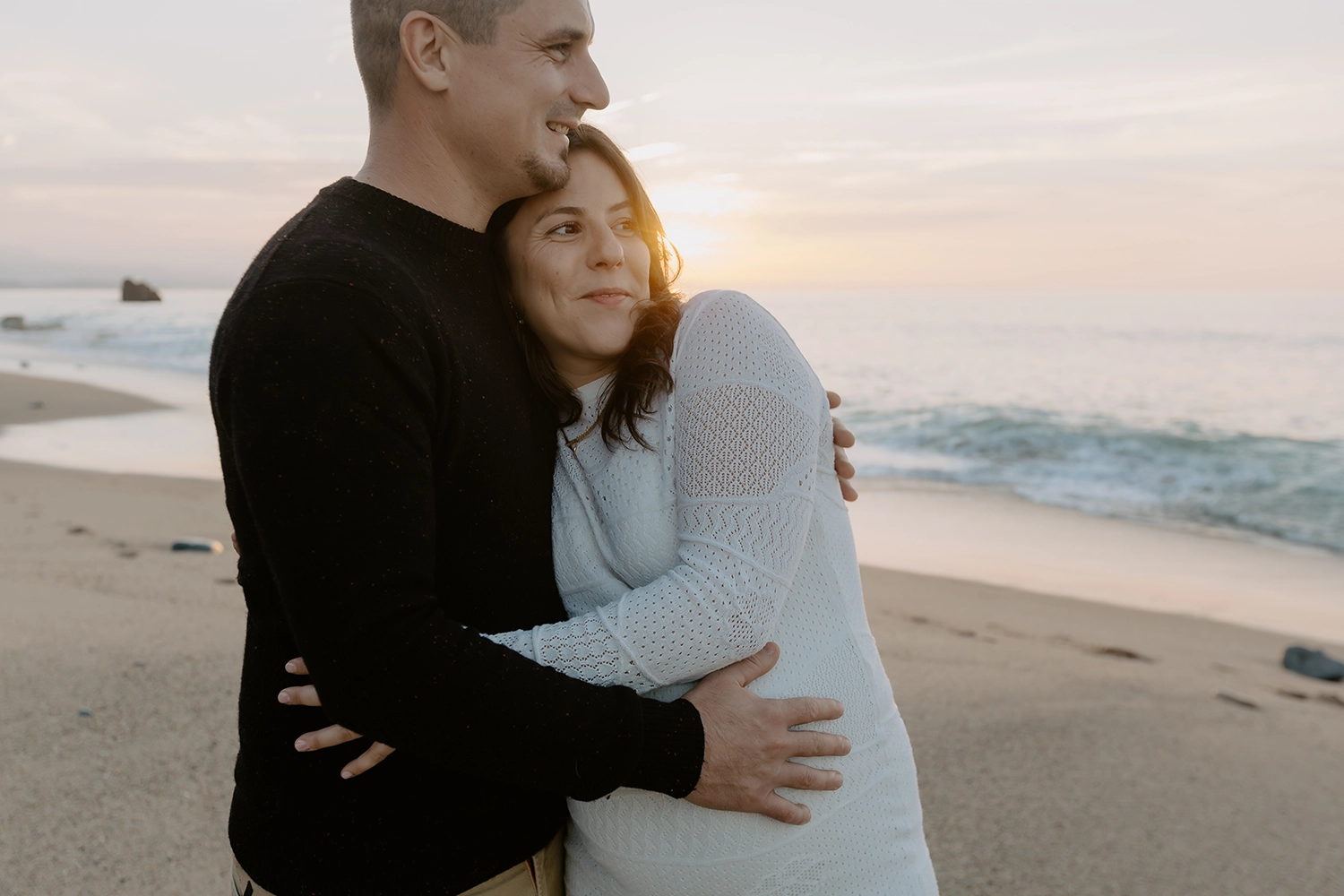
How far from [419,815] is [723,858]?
585 mm

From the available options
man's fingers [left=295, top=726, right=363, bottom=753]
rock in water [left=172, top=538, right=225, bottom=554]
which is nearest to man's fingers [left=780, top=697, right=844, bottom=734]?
man's fingers [left=295, top=726, right=363, bottom=753]

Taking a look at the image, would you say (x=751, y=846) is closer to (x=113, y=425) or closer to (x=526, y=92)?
(x=526, y=92)

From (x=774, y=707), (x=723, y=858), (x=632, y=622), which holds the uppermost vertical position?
(x=632, y=622)

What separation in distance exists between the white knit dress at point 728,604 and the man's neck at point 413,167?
0.55 metres

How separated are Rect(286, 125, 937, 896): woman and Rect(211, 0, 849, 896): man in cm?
8

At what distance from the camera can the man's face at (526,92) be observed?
A: 1.79 meters

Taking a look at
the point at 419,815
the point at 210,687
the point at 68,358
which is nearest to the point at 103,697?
→ the point at 210,687

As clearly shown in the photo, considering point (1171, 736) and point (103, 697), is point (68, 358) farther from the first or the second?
point (1171, 736)

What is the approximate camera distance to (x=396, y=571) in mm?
1423

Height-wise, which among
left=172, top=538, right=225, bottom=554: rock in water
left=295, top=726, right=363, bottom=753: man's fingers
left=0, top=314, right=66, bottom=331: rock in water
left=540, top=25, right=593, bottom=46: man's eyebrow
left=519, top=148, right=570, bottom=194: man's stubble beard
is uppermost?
left=540, top=25, right=593, bottom=46: man's eyebrow

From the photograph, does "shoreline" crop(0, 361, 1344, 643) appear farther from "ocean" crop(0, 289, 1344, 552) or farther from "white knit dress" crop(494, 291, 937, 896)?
"white knit dress" crop(494, 291, 937, 896)

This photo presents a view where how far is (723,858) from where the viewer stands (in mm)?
1860

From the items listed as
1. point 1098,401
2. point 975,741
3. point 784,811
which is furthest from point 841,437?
point 1098,401

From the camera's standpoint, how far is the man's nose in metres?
1.91
